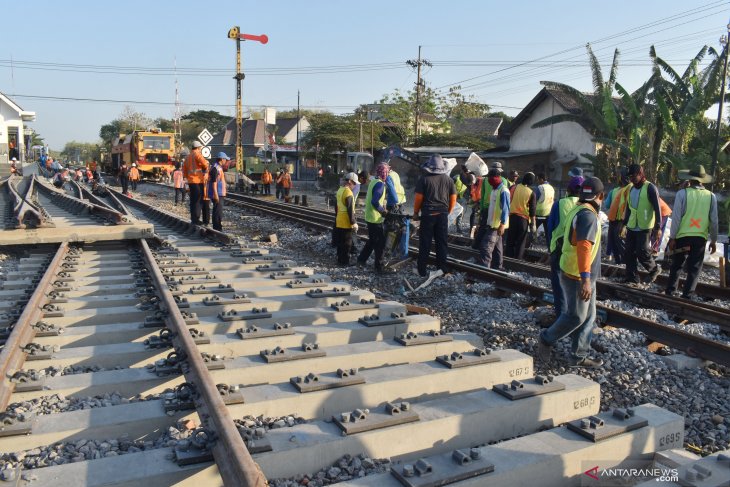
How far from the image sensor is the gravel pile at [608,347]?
419cm

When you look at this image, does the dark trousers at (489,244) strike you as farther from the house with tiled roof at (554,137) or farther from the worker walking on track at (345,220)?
the house with tiled roof at (554,137)

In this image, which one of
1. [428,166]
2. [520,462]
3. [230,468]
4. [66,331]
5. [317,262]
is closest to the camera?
[230,468]

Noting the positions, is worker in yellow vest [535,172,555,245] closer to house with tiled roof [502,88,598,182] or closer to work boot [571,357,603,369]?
work boot [571,357,603,369]

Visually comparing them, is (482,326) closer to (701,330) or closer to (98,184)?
(701,330)

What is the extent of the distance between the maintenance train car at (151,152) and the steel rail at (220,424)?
124ft

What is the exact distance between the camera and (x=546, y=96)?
3139cm

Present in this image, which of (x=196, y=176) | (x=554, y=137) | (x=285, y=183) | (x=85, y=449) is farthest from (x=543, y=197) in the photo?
(x=554, y=137)

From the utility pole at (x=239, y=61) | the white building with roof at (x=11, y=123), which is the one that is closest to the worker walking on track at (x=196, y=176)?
the utility pole at (x=239, y=61)

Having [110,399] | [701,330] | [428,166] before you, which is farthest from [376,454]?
[428,166]

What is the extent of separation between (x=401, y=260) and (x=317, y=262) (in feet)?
5.04

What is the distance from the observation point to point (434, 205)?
8.41m

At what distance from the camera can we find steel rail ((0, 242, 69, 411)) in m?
3.28

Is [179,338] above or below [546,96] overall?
below

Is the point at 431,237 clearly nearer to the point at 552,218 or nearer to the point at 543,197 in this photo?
the point at 552,218
